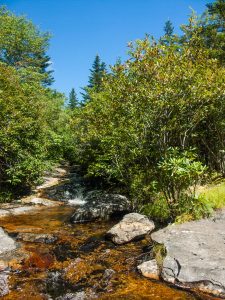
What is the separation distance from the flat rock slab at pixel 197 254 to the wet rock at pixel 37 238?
13.7 ft

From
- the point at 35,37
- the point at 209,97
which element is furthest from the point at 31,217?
the point at 35,37

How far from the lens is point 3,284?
326 inches

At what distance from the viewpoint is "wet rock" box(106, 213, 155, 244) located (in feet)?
38.2

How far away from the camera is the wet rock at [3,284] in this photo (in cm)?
789

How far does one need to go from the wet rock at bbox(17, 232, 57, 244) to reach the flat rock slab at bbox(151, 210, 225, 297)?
13.7ft

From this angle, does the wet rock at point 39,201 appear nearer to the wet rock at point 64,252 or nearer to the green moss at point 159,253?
the wet rock at point 64,252

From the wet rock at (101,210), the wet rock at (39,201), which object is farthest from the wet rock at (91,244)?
the wet rock at (39,201)

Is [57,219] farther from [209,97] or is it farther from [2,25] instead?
[2,25]

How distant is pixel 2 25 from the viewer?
3806 cm

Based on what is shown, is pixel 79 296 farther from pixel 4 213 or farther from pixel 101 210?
pixel 4 213

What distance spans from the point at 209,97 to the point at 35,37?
35849 mm

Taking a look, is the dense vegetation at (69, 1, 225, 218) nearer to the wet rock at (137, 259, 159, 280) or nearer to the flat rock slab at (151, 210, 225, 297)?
the flat rock slab at (151, 210, 225, 297)

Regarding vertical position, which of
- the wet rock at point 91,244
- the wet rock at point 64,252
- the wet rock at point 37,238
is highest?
the wet rock at point 37,238

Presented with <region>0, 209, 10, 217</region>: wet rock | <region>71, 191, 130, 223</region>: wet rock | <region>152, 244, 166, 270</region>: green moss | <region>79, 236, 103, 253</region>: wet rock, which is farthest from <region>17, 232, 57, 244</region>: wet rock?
<region>0, 209, 10, 217</region>: wet rock
